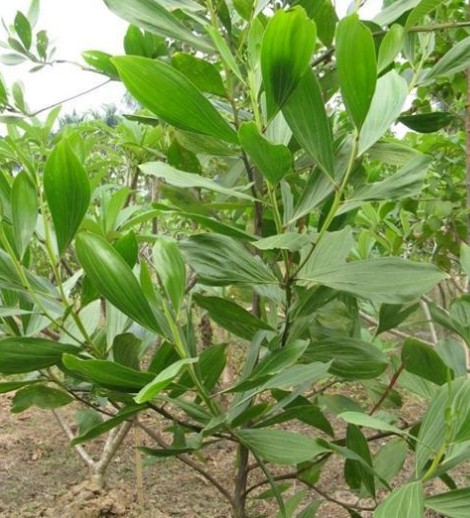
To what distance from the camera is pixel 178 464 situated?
232cm

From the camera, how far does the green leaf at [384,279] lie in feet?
1.44

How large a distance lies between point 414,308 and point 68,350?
1.14 feet

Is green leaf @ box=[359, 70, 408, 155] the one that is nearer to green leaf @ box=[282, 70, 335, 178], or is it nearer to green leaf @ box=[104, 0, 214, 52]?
green leaf @ box=[282, 70, 335, 178]

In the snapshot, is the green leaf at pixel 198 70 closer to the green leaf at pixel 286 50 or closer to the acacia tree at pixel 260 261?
the acacia tree at pixel 260 261

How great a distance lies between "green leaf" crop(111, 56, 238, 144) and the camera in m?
0.37

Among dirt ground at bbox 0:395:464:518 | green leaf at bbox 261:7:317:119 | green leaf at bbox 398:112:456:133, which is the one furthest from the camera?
dirt ground at bbox 0:395:464:518

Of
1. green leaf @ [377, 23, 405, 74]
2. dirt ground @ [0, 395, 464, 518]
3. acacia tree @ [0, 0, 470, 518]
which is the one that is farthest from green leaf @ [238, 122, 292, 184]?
dirt ground @ [0, 395, 464, 518]

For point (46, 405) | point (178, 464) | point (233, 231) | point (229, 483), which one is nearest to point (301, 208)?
point (233, 231)

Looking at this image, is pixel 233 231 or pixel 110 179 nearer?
pixel 233 231

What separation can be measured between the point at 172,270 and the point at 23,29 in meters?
0.53

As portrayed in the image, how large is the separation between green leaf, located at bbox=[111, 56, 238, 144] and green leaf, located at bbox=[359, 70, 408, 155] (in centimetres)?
10

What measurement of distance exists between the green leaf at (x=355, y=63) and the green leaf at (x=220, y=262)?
0.14 m

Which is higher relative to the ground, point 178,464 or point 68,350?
point 68,350

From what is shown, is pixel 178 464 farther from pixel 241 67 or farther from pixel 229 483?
pixel 241 67
